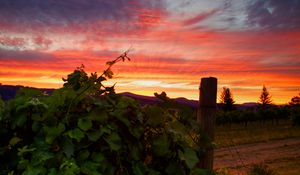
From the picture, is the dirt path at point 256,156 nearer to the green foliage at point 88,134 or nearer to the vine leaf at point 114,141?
the green foliage at point 88,134

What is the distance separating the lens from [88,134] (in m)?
3.38

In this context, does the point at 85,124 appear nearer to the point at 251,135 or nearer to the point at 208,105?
the point at 208,105

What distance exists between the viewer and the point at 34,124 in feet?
11.3

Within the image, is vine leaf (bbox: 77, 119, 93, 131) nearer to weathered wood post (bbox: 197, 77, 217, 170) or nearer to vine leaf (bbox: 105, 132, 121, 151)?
vine leaf (bbox: 105, 132, 121, 151)

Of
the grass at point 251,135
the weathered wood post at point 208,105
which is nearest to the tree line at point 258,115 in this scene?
the grass at point 251,135

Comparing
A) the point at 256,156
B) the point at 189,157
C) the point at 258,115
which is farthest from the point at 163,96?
the point at 258,115

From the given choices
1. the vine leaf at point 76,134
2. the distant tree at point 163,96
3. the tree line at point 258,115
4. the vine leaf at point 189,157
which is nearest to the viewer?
the vine leaf at point 76,134

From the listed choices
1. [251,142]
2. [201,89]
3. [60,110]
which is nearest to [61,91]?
[60,110]

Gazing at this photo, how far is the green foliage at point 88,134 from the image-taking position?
11.0 feet

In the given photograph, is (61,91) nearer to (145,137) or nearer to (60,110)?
(60,110)

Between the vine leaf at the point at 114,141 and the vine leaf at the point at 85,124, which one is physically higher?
the vine leaf at the point at 85,124

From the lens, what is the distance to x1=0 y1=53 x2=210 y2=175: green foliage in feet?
11.0

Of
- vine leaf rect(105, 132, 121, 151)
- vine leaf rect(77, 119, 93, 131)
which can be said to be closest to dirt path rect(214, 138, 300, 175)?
vine leaf rect(105, 132, 121, 151)

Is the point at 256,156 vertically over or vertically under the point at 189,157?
under
